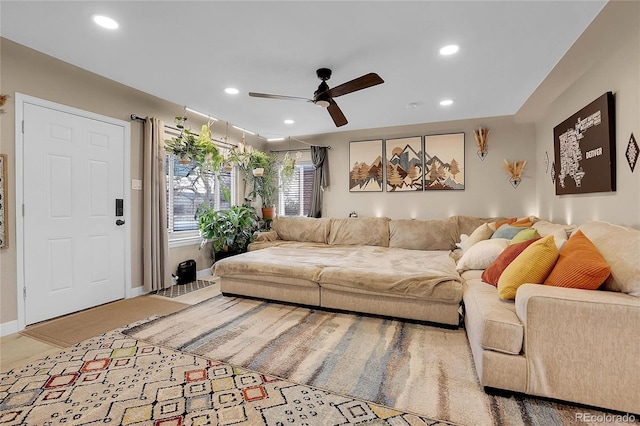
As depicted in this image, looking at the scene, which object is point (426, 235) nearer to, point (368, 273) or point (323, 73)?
point (368, 273)

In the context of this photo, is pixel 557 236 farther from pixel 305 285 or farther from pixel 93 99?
pixel 93 99

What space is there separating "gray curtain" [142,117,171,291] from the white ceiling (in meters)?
0.57

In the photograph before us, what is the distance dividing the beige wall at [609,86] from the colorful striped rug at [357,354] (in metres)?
1.69

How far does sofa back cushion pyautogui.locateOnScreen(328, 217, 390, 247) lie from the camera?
15.6 ft

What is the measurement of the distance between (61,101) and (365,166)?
431 centimetres

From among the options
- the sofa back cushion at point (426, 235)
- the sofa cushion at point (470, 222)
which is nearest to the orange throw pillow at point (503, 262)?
the sofa back cushion at point (426, 235)

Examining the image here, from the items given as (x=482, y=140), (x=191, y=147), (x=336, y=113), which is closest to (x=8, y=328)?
(x=191, y=147)

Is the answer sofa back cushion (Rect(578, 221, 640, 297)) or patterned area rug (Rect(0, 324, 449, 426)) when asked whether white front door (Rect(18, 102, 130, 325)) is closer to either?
patterned area rug (Rect(0, 324, 449, 426))

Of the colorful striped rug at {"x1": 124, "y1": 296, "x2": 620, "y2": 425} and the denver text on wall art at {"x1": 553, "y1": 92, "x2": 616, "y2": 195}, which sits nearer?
the colorful striped rug at {"x1": 124, "y1": 296, "x2": 620, "y2": 425}

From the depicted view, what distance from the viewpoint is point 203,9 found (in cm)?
204

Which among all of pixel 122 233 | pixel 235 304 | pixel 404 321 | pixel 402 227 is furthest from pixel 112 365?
pixel 402 227

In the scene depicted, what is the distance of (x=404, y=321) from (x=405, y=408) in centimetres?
122

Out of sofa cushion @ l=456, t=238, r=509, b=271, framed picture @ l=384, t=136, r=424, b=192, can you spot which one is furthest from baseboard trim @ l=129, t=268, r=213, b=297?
sofa cushion @ l=456, t=238, r=509, b=271

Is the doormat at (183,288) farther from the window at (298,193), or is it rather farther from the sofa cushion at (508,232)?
the sofa cushion at (508,232)
